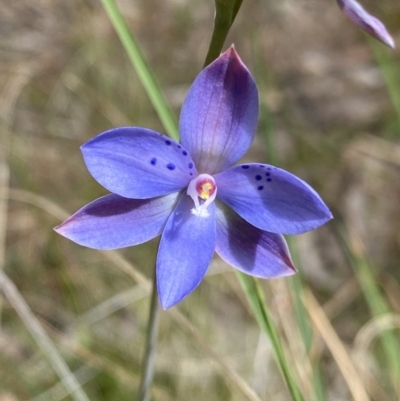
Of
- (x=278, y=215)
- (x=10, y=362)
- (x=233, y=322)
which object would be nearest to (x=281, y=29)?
(x=233, y=322)

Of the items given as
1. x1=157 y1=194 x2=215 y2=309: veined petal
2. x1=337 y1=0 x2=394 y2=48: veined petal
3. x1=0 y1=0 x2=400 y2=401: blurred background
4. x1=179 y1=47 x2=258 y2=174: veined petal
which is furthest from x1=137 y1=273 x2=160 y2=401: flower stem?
x1=337 y1=0 x2=394 y2=48: veined petal

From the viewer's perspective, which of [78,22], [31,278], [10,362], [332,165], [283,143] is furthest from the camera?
[78,22]

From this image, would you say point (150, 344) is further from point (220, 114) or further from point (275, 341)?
point (220, 114)

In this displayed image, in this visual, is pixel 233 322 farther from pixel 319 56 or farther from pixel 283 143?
pixel 319 56

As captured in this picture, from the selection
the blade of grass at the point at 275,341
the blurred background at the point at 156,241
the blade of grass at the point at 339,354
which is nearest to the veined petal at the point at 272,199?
Answer: the blade of grass at the point at 275,341

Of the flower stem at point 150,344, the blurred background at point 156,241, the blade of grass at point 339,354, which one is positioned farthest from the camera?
the blurred background at point 156,241

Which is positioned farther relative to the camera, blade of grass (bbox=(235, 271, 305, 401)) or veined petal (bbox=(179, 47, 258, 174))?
blade of grass (bbox=(235, 271, 305, 401))

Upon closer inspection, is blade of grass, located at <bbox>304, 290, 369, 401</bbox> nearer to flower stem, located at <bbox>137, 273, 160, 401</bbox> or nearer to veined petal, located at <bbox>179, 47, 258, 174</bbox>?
flower stem, located at <bbox>137, 273, 160, 401</bbox>

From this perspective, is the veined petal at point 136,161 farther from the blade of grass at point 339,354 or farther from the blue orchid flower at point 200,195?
the blade of grass at point 339,354
